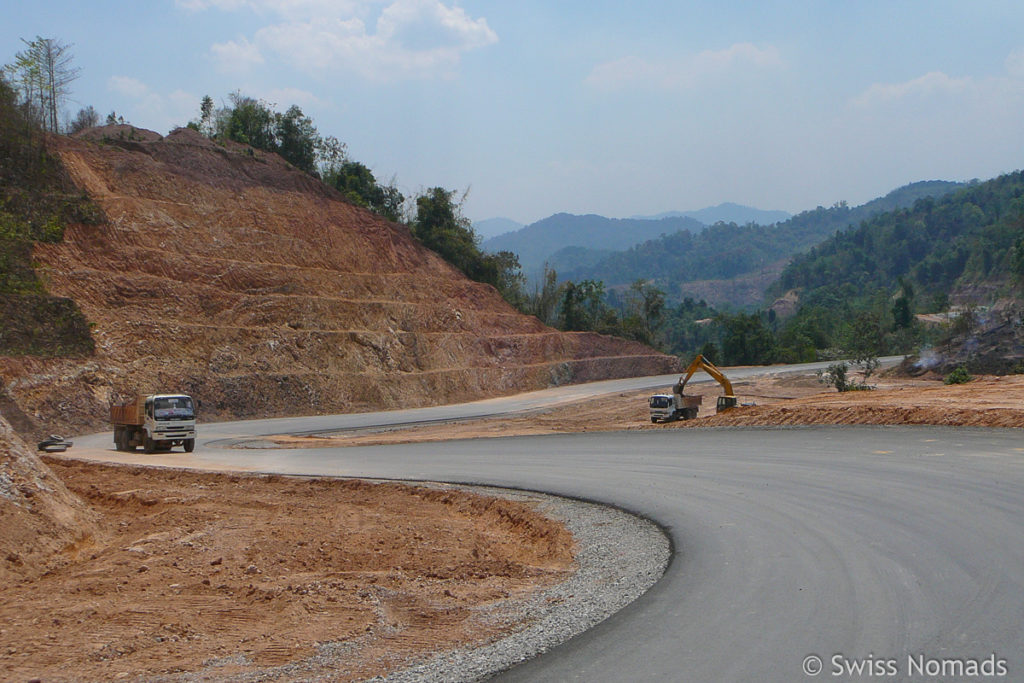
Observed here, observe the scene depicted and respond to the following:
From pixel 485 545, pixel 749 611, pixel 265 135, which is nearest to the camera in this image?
pixel 749 611

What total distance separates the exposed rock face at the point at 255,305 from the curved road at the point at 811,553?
2571 cm

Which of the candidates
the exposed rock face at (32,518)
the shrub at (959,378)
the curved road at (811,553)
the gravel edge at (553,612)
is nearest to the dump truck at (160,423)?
the curved road at (811,553)

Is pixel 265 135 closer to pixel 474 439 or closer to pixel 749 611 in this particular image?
pixel 474 439

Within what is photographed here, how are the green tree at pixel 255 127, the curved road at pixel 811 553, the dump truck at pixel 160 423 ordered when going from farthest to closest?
1. the green tree at pixel 255 127
2. the dump truck at pixel 160 423
3. the curved road at pixel 811 553

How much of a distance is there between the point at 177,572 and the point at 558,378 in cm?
5798

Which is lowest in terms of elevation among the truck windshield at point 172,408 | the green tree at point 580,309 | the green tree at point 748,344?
the truck windshield at point 172,408

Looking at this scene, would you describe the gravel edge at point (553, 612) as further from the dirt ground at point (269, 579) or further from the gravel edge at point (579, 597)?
the dirt ground at point (269, 579)

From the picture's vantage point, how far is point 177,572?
11.9 metres

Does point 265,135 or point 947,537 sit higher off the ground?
point 265,135

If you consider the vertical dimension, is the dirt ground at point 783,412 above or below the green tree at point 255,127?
below

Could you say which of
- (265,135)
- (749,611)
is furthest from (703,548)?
(265,135)

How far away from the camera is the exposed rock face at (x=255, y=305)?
4747cm

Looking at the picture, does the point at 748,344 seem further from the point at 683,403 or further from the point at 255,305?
the point at 683,403

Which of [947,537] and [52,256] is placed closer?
[947,537]
